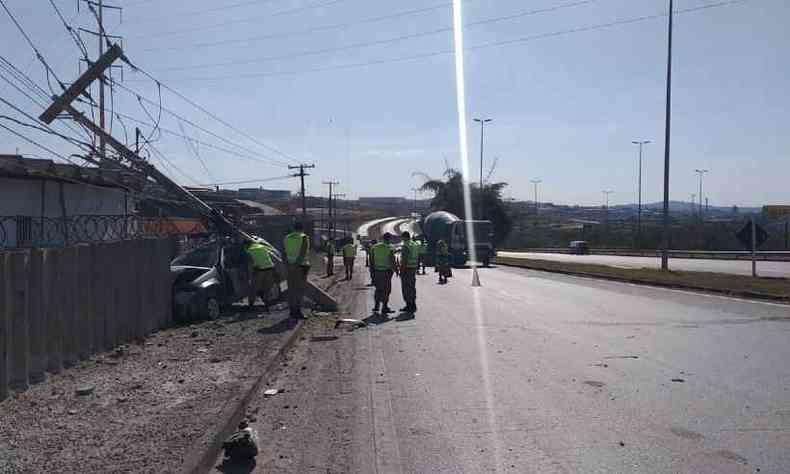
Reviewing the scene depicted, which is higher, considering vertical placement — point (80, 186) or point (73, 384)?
point (80, 186)

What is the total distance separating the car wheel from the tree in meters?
65.5

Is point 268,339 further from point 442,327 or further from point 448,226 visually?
point 448,226

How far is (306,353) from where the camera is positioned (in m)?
12.9

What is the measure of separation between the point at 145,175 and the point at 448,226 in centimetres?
3048

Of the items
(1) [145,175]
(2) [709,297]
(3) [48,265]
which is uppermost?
(1) [145,175]

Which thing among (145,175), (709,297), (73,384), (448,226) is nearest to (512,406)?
(73,384)

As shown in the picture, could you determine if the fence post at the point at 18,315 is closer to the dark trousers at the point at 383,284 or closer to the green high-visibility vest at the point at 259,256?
the green high-visibility vest at the point at 259,256

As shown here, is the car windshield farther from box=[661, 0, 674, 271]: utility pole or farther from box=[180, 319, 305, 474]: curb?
box=[661, 0, 674, 271]: utility pole

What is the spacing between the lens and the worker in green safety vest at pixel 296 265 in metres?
16.6

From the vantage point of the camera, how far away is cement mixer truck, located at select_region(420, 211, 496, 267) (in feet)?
157

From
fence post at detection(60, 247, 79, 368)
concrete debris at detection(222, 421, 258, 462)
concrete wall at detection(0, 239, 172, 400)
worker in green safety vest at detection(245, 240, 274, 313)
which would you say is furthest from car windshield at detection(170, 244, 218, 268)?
concrete debris at detection(222, 421, 258, 462)

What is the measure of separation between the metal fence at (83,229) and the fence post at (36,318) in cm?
37

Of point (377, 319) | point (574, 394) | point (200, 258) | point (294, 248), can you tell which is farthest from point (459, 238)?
point (574, 394)

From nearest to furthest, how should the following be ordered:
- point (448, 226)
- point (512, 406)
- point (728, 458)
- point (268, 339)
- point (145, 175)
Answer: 1. point (728, 458)
2. point (512, 406)
3. point (268, 339)
4. point (145, 175)
5. point (448, 226)
